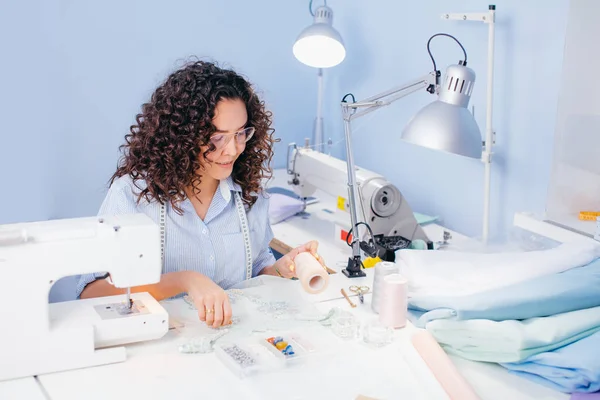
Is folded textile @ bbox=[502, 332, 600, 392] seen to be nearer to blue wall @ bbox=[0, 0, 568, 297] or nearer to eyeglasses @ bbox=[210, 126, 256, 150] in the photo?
eyeglasses @ bbox=[210, 126, 256, 150]

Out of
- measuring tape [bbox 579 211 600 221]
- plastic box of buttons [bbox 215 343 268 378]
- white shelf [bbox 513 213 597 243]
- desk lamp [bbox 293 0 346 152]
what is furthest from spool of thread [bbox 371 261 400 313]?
desk lamp [bbox 293 0 346 152]

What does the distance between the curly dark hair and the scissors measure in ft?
1.58

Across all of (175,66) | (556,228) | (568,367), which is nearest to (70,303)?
(568,367)

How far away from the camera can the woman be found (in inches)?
69.7

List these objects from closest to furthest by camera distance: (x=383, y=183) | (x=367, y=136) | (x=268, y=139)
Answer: (x=268, y=139) < (x=383, y=183) < (x=367, y=136)

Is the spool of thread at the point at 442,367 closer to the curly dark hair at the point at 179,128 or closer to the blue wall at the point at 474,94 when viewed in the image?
the curly dark hair at the point at 179,128

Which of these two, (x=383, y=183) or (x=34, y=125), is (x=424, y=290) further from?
(x=34, y=125)

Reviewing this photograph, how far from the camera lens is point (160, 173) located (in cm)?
180

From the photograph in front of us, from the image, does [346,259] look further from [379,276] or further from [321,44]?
[321,44]

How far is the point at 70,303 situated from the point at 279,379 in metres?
0.47

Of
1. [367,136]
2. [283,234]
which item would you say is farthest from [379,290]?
[367,136]

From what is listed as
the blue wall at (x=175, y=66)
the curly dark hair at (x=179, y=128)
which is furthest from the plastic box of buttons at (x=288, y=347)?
the blue wall at (x=175, y=66)

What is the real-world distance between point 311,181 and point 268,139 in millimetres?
554

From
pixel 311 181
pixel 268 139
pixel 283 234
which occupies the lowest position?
pixel 283 234
